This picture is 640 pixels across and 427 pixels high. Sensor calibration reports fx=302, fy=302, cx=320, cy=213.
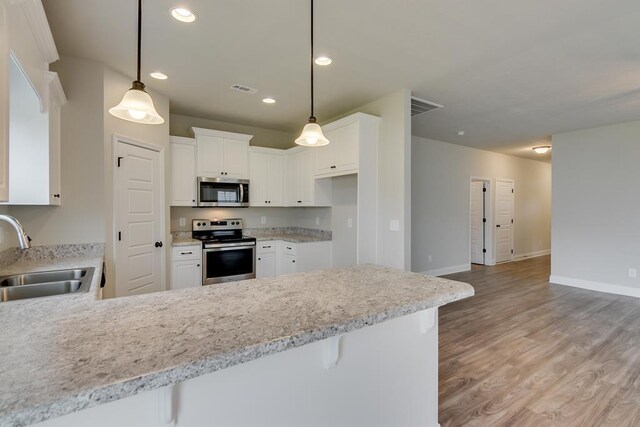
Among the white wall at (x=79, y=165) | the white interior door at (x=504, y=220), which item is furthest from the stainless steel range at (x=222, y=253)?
the white interior door at (x=504, y=220)

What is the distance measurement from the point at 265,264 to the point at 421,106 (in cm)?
306

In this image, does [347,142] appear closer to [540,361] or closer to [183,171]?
[183,171]

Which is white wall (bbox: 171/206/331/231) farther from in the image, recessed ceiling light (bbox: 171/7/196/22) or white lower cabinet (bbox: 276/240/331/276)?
recessed ceiling light (bbox: 171/7/196/22)

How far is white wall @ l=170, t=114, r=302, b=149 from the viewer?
442cm

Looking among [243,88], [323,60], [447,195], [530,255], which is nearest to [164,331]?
[323,60]

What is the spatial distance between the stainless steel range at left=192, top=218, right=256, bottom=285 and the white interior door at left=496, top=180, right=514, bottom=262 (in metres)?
5.79

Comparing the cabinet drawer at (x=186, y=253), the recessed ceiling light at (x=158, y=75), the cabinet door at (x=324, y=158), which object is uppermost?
the recessed ceiling light at (x=158, y=75)

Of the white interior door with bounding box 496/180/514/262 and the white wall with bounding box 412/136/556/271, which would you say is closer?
the white wall with bounding box 412/136/556/271

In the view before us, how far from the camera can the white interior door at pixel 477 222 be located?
716 cm

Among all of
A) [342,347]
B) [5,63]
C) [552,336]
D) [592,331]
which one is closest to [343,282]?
[342,347]

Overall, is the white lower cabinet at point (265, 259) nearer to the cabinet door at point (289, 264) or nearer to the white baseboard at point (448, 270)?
the cabinet door at point (289, 264)

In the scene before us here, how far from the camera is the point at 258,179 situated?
15.6ft

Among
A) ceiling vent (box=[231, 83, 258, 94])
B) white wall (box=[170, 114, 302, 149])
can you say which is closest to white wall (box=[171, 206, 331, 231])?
white wall (box=[170, 114, 302, 149])

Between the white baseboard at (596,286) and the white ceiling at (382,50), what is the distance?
2.66 m
